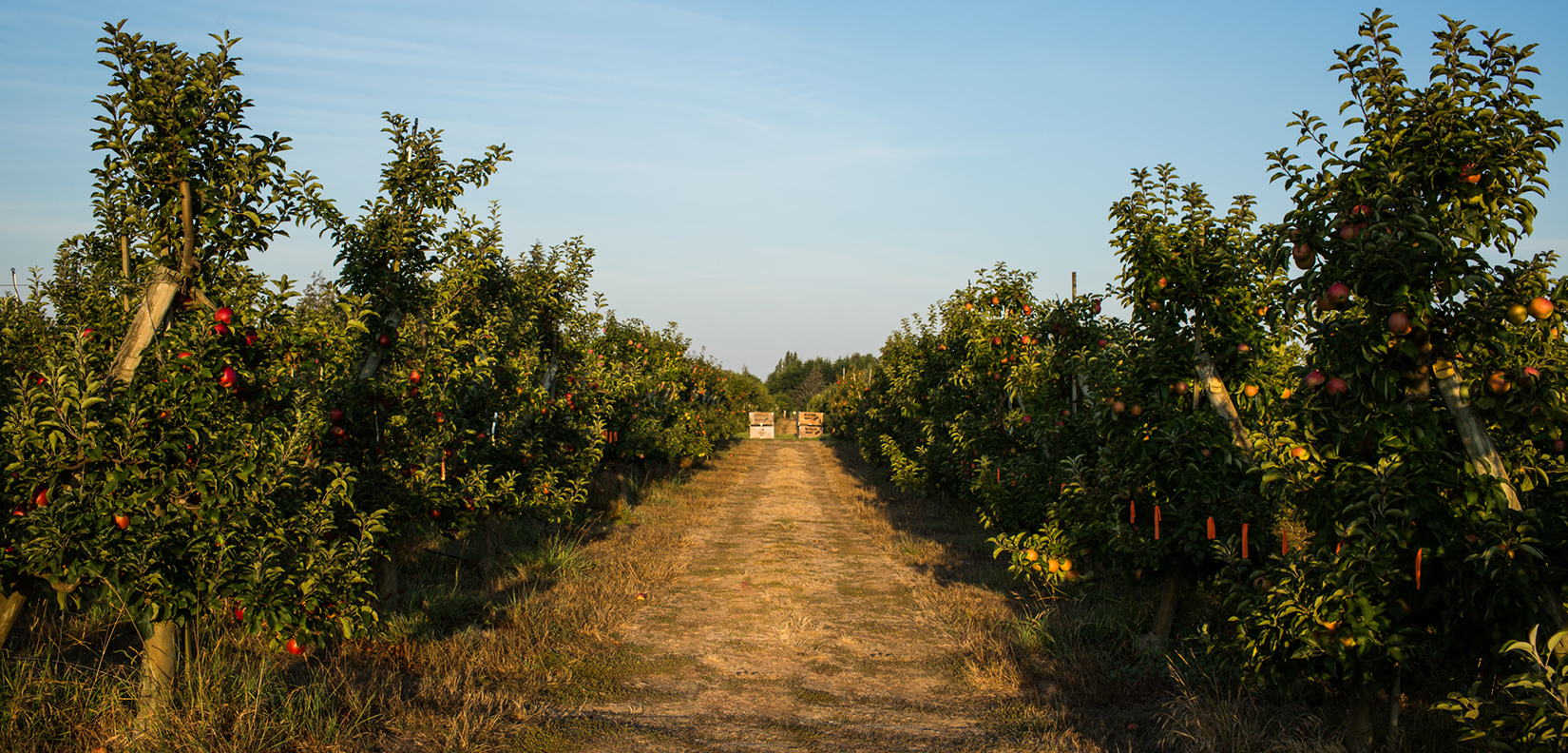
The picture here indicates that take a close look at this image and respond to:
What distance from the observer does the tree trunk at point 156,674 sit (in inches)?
152

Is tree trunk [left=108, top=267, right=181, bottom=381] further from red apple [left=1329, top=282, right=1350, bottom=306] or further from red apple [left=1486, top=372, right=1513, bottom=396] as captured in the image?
red apple [left=1486, top=372, right=1513, bottom=396]

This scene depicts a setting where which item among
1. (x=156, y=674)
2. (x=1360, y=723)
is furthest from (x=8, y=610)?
(x=1360, y=723)

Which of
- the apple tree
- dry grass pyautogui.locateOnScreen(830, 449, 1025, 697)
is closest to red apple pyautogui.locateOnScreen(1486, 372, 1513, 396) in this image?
the apple tree

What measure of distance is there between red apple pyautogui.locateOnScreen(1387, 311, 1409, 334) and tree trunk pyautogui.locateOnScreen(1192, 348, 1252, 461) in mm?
2098

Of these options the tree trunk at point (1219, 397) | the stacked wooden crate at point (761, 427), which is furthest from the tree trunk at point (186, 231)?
the stacked wooden crate at point (761, 427)

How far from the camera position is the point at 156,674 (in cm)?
408

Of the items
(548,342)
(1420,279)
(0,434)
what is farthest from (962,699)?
(548,342)

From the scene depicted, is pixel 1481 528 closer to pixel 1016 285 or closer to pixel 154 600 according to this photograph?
pixel 154 600

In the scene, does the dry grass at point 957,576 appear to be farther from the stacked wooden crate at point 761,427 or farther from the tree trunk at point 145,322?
the stacked wooden crate at point 761,427

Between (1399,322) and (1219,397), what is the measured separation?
2294mm

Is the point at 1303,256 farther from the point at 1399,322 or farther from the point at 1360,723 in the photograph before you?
the point at 1360,723

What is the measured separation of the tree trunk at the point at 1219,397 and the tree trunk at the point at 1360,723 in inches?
67.4

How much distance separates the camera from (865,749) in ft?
15.7

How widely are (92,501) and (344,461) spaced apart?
2238mm
